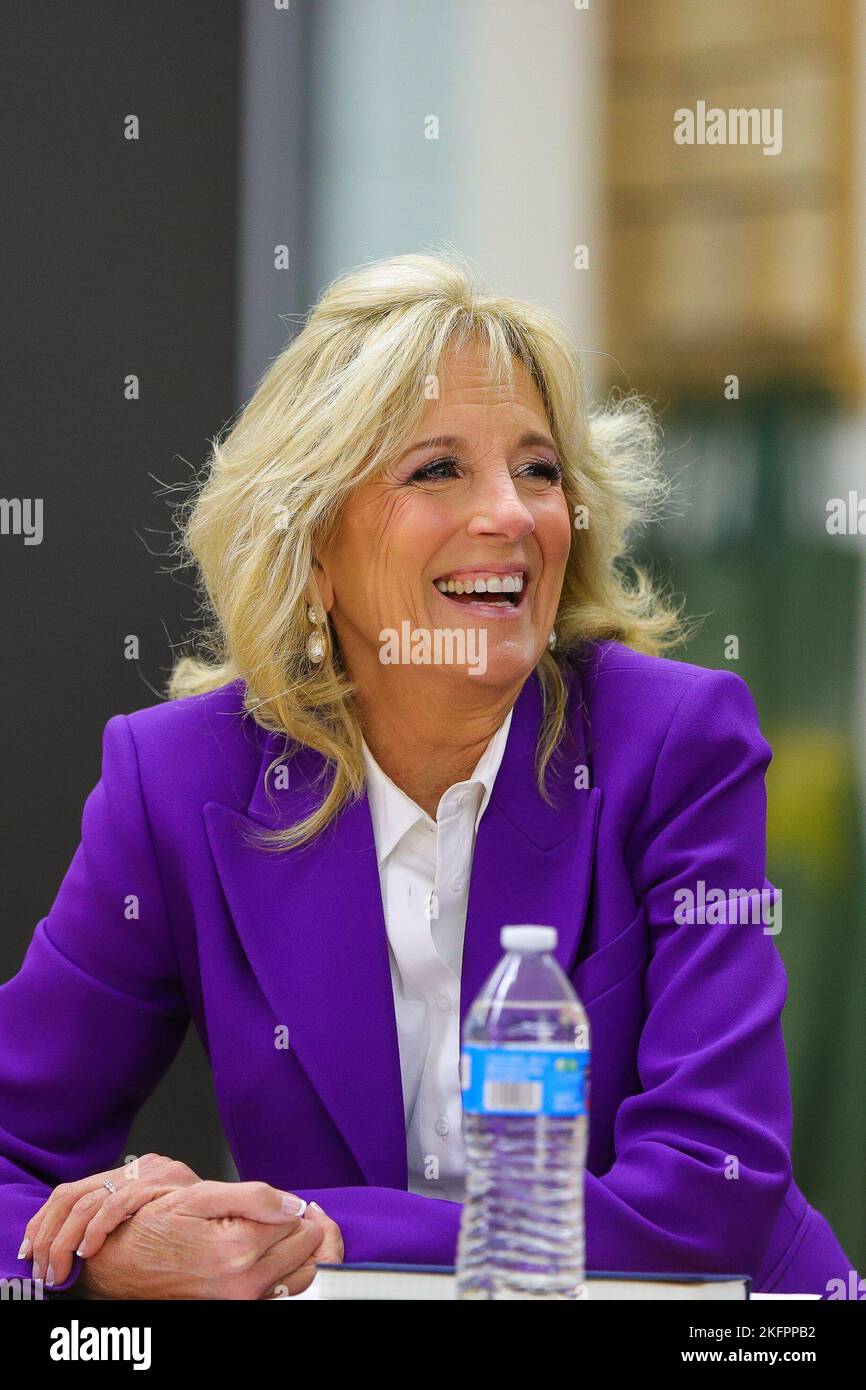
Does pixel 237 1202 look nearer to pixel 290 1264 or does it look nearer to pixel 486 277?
pixel 290 1264

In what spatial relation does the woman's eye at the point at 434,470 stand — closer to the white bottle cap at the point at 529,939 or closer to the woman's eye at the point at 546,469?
the woman's eye at the point at 546,469

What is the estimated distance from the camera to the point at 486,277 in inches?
115

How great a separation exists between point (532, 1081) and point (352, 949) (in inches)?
32.8

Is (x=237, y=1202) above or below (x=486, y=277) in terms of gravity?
below

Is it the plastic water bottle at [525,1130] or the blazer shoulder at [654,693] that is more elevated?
the blazer shoulder at [654,693]

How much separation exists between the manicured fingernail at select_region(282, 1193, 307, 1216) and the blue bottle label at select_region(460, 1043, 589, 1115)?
0.46 m

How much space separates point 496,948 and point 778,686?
51.8 inches

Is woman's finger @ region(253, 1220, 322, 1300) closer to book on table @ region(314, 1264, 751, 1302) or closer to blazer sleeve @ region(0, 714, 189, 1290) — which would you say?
Result: book on table @ region(314, 1264, 751, 1302)

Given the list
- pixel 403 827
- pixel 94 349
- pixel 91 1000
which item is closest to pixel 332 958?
pixel 403 827

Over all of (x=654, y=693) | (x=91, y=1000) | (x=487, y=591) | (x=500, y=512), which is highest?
(x=500, y=512)

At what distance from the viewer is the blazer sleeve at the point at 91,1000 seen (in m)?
2.02

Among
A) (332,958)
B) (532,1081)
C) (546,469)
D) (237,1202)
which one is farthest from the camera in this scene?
(546,469)

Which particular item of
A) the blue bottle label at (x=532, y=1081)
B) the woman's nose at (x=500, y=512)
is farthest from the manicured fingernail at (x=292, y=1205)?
the woman's nose at (x=500, y=512)
